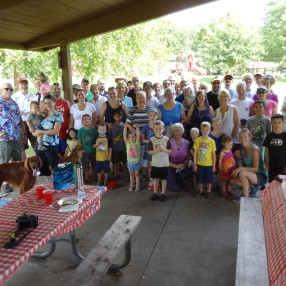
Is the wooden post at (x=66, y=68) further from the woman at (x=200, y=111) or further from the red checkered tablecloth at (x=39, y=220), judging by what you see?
the red checkered tablecloth at (x=39, y=220)

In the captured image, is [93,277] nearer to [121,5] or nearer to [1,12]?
[1,12]

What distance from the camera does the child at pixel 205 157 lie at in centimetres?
446

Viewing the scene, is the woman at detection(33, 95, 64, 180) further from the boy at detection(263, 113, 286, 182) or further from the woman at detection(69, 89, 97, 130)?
the boy at detection(263, 113, 286, 182)

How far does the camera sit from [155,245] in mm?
3279

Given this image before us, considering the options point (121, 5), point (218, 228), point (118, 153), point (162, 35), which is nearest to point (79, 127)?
point (118, 153)

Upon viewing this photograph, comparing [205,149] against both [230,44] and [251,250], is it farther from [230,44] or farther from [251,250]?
[230,44]

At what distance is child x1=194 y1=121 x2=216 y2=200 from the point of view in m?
4.46

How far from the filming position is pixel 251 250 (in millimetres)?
2316

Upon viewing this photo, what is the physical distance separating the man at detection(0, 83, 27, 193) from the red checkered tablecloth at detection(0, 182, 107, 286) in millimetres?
2153

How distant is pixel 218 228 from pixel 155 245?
911mm

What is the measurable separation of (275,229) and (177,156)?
8.35 feet

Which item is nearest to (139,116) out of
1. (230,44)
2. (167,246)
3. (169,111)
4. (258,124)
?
(169,111)

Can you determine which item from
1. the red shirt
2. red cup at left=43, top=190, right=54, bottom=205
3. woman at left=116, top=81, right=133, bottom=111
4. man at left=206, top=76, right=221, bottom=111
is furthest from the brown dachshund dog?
man at left=206, top=76, right=221, bottom=111

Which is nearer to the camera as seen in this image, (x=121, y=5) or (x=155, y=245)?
(x=155, y=245)
